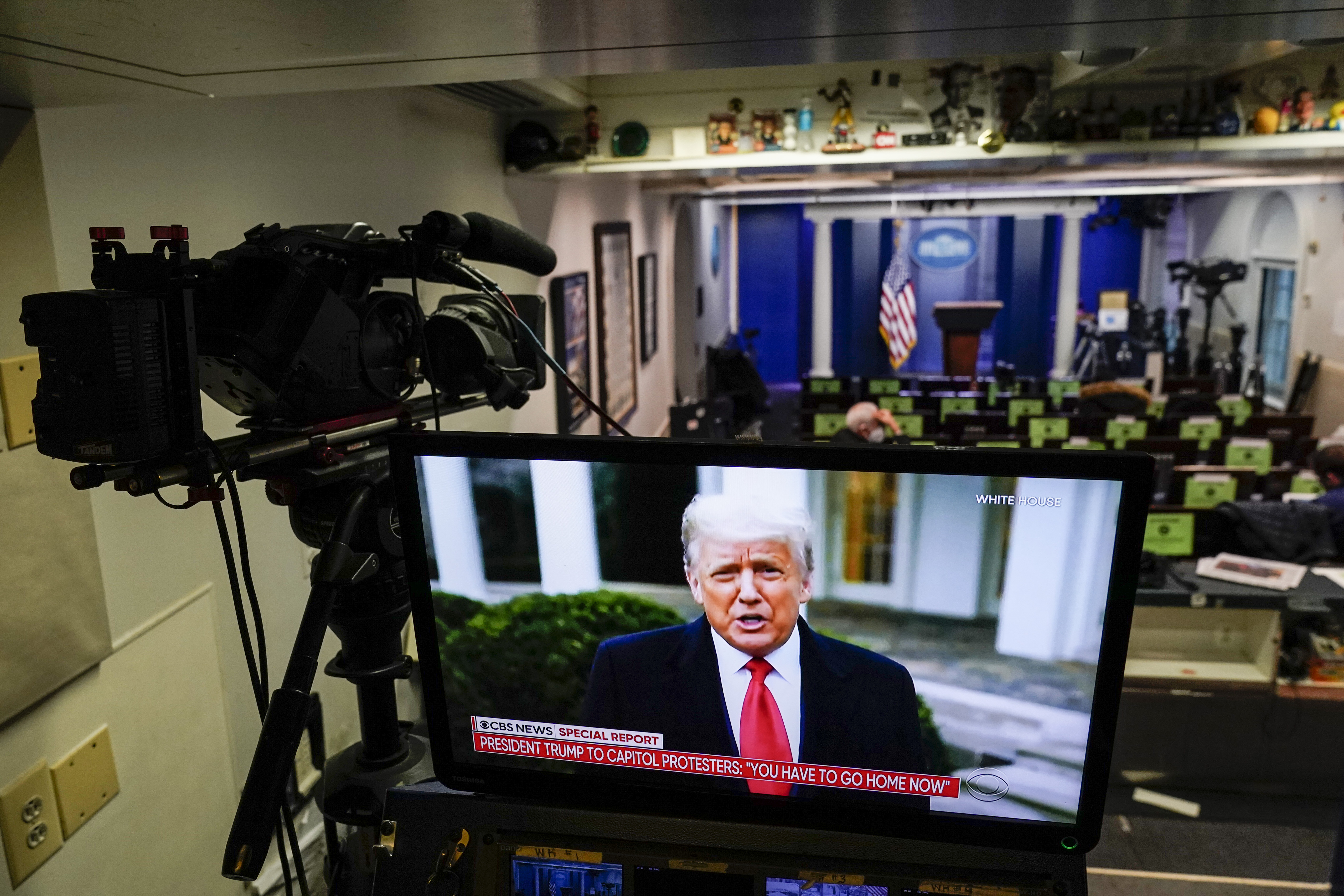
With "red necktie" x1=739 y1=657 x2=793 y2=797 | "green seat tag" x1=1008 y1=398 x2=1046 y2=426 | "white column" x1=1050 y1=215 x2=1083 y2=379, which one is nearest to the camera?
"red necktie" x1=739 y1=657 x2=793 y2=797

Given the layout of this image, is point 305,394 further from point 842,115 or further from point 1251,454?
point 1251,454

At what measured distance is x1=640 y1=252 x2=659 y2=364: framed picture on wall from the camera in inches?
269

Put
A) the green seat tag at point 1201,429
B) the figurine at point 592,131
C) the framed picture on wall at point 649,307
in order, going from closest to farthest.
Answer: the figurine at point 592,131 < the green seat tag at point 1201,429 < the framed picture on wall at point 649,307

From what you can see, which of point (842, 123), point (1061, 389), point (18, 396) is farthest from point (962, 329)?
point (18, 396)

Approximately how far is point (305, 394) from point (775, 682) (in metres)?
0.61

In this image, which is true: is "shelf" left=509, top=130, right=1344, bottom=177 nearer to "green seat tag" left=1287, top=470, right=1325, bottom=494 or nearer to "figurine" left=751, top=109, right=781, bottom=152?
"figurine" left=751, top=109, right=781, bottom=152

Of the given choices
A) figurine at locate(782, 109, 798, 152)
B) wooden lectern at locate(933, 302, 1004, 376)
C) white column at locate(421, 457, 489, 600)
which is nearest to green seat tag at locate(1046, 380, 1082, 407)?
wooden lectern at locate(933, 302, 1004, 376)

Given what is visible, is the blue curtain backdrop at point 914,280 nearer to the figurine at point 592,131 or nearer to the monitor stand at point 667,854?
the figurine at point 592,131

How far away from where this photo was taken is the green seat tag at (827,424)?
5.82m

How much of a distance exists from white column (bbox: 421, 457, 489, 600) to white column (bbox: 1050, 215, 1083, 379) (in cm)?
1214

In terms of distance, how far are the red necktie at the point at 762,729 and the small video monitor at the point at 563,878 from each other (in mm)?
206

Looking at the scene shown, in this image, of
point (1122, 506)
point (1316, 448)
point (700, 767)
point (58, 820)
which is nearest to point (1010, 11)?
point (1122, 506)

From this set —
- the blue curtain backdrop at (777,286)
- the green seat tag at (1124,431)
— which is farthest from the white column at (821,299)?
the green seat tag at (1124,431)

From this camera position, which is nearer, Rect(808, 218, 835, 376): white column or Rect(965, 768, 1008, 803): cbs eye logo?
Rect(965, 768, 1008, 803): cbs eye logo
